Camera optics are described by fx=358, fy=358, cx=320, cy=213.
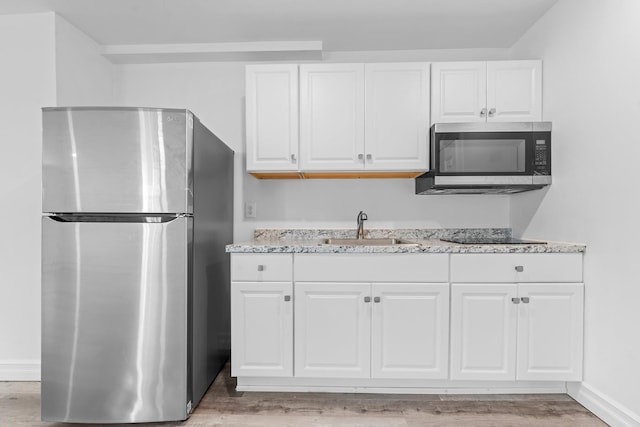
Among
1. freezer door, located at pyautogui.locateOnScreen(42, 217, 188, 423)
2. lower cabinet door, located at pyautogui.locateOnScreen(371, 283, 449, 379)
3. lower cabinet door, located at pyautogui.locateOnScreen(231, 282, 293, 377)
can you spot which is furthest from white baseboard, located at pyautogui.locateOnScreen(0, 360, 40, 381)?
lower cabinet door, located at pyautogui.locateOnScreen(371, 283, 449, 379)

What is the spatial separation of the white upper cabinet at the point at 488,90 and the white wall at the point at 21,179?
2.48 meters

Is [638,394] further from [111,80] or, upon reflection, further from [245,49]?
[111,80]

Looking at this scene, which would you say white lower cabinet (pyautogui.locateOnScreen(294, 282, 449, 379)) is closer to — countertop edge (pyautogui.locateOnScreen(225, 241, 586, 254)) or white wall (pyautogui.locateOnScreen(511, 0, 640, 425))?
countertop edge (pyautogui.locateOnScreen(225, 241, 586, 254))

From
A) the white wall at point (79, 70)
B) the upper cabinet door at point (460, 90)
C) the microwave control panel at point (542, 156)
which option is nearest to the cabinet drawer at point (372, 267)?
the microwave control panel at point (542, 156)

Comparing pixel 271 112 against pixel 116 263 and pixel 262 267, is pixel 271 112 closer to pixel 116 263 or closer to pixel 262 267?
pixel 262 267

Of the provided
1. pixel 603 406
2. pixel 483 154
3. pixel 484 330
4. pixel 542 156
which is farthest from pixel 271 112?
pixel 603 406

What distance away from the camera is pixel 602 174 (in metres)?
1.83

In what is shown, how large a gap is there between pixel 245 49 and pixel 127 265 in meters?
1.75

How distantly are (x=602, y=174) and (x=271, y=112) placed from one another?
1901mm

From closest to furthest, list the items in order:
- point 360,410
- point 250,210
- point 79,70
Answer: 1. point 360,410
2. point 79,70
3. point 250,210

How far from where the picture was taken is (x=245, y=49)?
8.63 ft

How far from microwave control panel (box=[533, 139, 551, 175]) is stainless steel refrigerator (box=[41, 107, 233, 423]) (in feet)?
6.67

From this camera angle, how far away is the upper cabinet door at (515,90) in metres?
2.31

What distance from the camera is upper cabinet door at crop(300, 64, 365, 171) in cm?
234
